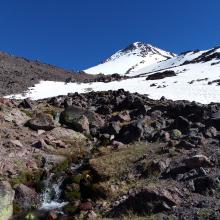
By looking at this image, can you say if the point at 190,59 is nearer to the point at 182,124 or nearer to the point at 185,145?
the point at 182,124

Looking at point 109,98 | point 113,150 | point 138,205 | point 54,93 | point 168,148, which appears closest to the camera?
point 138,205

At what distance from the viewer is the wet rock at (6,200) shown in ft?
76.4

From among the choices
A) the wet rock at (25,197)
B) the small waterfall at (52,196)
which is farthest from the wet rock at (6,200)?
the small waterfall at (52,196)

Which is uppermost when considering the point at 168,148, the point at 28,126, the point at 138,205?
the point at 28,126

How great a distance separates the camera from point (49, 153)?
3114 cm

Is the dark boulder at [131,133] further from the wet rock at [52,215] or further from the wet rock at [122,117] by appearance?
the wet rock at [52,215]

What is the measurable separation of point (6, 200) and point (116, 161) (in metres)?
6.74

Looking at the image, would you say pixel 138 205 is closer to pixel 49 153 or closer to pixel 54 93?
pixel 49 153

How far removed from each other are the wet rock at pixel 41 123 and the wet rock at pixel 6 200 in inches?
426

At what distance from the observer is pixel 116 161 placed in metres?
27.7

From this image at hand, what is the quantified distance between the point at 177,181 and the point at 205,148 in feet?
15.4

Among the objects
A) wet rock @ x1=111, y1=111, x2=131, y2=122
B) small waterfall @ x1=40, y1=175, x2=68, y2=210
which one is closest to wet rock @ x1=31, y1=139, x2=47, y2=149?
small waterfall @ x1=40, y1=175, x2=68, y2=210

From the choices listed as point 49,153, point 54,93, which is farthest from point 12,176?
point 54,93

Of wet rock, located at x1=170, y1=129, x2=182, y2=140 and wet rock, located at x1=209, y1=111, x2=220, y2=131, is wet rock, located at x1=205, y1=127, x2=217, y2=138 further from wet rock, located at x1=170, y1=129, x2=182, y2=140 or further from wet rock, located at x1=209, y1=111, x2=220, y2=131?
wet rock, located at x1=170, y1=129, x2=182, y2=140
